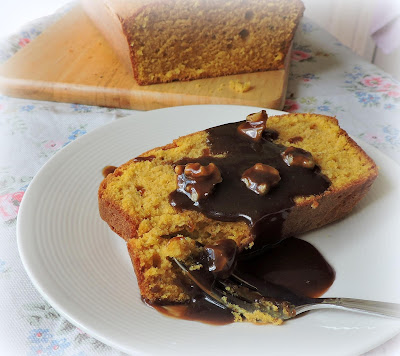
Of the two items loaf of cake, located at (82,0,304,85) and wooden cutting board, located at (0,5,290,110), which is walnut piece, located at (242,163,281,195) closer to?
wooden cutting board, located at (0,5,290,110)

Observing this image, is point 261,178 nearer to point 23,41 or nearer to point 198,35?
point 198,35

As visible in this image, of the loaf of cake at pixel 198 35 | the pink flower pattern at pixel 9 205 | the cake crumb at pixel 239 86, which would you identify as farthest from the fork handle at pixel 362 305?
the loaf of cake at pixel 198 35

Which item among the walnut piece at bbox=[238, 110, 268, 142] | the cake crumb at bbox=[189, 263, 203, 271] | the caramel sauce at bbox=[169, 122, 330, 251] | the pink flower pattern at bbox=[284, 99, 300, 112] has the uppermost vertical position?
the walnut piece at bbox=[238, 110, 268, 142]

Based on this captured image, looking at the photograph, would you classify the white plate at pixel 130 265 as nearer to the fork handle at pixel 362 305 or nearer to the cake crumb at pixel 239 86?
the fork handle at pixel 362 305

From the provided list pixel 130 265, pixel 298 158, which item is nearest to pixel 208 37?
pixel 298 158

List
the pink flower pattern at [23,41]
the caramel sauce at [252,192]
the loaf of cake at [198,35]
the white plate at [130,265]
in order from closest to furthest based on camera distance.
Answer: the white plate at [130,265]
the caramel sauce at [252,192]
the loaf of cake at [198,35]
the pink flower pattern at [23,41]

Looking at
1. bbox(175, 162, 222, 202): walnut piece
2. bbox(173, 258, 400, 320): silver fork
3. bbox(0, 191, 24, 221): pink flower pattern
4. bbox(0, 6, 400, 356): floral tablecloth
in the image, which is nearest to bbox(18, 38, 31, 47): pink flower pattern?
bbox(0, 6, 400, 356): floral tablecloth
